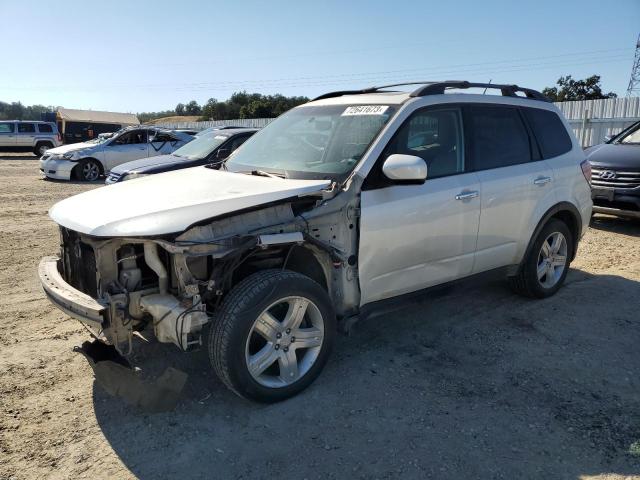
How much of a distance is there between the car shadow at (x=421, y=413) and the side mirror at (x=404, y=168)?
105 cm

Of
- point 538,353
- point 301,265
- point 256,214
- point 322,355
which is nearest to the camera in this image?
point 256,214

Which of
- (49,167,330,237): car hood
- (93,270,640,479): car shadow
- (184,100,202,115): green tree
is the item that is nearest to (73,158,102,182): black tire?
(49,167,330,237): car hood

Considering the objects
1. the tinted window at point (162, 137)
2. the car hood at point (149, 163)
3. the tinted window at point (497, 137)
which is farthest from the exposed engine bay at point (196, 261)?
the tinted window at point (162, 137)

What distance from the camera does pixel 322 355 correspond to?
358 centimetres

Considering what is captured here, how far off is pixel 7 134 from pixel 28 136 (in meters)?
0.98

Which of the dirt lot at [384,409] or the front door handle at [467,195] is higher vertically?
the front door handle at [467,195]

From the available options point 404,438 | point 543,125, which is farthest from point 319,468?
point 543,125

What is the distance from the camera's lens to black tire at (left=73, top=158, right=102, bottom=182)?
15750mm

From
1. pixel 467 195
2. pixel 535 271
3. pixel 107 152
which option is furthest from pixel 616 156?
pixel 107 152

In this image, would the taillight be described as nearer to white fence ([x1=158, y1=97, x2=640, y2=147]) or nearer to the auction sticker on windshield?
the auction sticker on windshield

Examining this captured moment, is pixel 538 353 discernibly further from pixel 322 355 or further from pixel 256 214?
pixel 256 214

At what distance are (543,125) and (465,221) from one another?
5.50 ft

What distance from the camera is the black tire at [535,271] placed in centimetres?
509

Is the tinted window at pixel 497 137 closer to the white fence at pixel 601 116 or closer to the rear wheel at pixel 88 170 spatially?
the white fence at pixel 601 116
